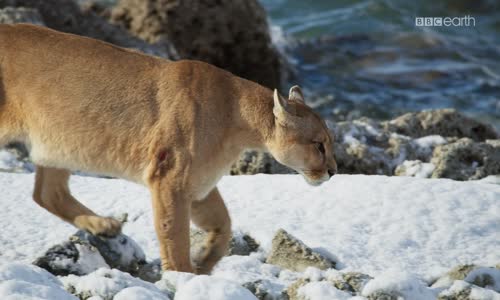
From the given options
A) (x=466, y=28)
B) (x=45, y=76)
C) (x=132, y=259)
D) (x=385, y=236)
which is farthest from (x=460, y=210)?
(x=466, y=28)

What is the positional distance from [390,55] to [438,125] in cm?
894

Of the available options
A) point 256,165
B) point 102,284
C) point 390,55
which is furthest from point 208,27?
point 102,284

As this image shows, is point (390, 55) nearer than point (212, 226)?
No

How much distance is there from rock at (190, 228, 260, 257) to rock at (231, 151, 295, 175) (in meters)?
2.17

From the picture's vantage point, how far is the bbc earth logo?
851 inches

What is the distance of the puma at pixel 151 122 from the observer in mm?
6969

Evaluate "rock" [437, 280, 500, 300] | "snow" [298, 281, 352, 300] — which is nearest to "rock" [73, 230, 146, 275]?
"snow" [298, 281, 352, 300]

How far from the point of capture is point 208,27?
16.3 metres

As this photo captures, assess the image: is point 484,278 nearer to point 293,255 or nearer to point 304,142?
point 293,255

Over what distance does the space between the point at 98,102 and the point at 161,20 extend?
8.99 m

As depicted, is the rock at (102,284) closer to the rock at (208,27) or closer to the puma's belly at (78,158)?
the puma's belly at (78,158)

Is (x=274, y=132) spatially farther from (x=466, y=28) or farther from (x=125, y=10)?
(x=466, y=28)

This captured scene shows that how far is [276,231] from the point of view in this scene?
7660mm

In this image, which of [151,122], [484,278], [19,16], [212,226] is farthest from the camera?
[19,16]
